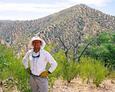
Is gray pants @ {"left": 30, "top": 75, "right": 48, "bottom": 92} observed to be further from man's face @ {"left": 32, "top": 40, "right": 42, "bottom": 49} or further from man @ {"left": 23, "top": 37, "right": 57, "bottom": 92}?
man's face @ {"left": 32, "top": 40, "right": 42, "bottom": 49}

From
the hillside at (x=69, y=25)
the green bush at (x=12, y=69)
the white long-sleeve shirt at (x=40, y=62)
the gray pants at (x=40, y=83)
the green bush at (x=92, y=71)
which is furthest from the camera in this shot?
the hillside at (x=69, y=25)

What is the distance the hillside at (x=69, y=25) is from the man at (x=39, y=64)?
180 ft

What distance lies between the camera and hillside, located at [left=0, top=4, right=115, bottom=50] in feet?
218

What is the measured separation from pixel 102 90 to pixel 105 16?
203 ft

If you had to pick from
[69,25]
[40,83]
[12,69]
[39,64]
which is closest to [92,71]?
[12,69]

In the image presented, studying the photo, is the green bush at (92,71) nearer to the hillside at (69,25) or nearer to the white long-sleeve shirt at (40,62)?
the white long-sleeve shirt at (40,62)

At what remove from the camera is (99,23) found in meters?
70.6

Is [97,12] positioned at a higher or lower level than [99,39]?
higher

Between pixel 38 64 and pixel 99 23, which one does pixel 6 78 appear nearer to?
pixel 38 64

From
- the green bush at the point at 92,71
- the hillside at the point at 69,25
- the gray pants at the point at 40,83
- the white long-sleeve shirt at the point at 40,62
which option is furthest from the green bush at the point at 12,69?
the hillside at the point at 69,25

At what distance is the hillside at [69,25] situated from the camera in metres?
66.5

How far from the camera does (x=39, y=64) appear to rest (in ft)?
24.0

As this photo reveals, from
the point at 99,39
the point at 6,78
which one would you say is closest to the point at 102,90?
the point at 6,78

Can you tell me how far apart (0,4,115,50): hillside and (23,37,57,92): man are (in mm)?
54803
